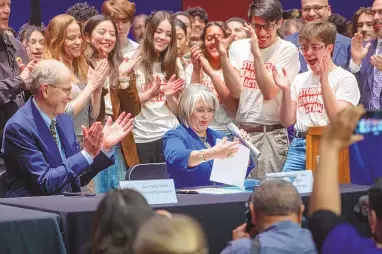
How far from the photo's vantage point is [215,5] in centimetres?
1052

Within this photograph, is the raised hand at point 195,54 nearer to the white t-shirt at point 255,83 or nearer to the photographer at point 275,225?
the white t-shirt at point 255,83

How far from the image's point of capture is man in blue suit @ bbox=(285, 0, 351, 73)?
6.82 meters

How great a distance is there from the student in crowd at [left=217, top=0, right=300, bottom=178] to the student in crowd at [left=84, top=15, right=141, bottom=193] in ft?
2.30

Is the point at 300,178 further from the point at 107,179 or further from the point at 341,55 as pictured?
the point at 341,55

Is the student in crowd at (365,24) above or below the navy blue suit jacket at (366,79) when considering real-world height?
above

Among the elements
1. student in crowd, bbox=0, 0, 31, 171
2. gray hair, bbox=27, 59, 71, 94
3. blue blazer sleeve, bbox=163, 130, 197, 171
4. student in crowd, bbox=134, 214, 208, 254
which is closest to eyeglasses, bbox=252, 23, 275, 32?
blue blazer sleeve, bbox=163, 130, 197, 171

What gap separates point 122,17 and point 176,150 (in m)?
2.33

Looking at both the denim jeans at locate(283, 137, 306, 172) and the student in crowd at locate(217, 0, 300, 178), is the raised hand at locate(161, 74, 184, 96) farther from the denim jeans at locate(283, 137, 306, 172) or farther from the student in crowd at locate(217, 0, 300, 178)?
the denim jeans at locate(283, 137, 306, 172)

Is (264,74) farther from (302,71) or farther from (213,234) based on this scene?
(213,234)

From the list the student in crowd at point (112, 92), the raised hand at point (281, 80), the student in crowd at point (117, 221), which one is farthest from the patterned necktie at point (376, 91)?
the student in crowd at point (117, 221)

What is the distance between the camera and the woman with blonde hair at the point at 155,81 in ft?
21.5

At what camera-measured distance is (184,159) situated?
5.07m

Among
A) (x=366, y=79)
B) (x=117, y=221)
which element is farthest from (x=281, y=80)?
(x=117, y=221)

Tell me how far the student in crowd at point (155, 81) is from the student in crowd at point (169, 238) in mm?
4237
